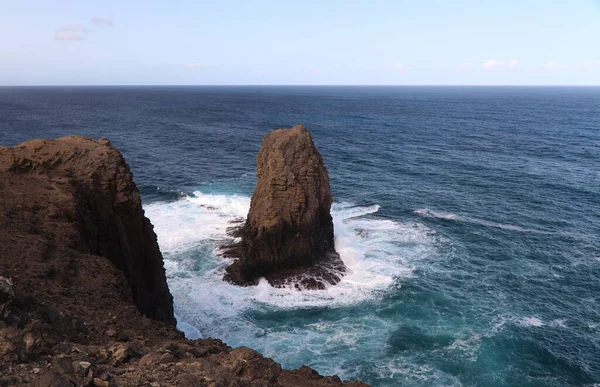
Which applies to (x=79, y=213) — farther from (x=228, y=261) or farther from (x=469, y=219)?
(x=469, y=219)

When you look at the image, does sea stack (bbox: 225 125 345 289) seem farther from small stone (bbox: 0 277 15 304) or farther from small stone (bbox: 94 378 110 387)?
small stone (bbox: 94 378 110 387)

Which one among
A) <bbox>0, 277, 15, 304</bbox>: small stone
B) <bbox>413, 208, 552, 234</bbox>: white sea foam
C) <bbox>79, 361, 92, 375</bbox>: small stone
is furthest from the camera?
<bbox>413, 208, 552, 234</bbox>: white sea foam

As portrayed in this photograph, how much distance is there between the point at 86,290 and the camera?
18938 millimetres

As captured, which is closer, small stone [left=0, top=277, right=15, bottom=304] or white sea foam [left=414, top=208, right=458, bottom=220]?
small stone [left=0, top=277, right=15, bottom=304]

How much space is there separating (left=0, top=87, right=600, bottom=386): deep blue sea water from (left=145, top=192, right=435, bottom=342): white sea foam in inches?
6.8

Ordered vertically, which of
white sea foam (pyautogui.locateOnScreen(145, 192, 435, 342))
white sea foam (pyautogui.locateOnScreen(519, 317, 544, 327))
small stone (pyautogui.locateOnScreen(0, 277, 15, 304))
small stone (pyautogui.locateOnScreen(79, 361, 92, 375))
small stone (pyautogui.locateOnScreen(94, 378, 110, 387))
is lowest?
white sea foam (pyautogui.locateOnScreen(519, 317, 544, 327))

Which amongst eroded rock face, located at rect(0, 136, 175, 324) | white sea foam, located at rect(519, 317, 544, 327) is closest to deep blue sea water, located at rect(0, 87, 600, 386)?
white sea foam, located at rect(519, 317, 544, 327)

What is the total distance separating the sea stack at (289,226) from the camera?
40062 mm

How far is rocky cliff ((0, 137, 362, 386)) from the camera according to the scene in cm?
1223

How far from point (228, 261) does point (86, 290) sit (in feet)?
80.0

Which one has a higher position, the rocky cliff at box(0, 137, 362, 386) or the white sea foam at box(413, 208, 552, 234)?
the rocky cliff at box(0, 137, 362, 386)

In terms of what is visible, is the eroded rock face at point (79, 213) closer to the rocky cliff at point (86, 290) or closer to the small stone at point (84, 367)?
the rocky cliff at point (86, 290)

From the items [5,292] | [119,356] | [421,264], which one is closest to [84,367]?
[119,356]

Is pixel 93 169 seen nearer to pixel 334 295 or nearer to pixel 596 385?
pixel 334 295
